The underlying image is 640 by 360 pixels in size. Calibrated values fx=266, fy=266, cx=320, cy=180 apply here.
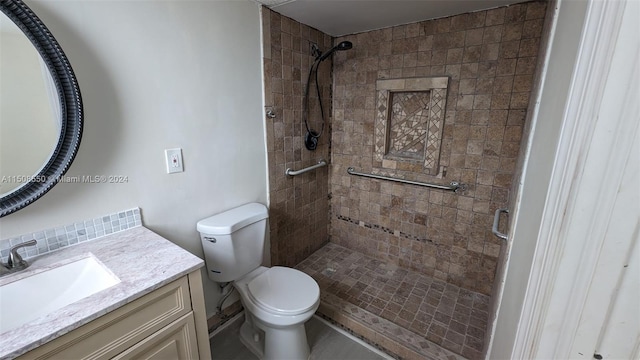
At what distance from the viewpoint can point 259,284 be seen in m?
1.54

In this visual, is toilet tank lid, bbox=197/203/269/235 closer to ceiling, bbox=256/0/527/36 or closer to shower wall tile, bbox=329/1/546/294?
shower wall tile, bbox=329/1/546/294

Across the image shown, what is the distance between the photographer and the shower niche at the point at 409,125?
195 cm

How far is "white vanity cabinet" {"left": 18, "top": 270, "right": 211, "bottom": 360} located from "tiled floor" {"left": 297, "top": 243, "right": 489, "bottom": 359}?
1.06 m

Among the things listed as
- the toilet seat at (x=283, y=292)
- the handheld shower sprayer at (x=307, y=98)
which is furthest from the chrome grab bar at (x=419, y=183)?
the toilet seat at (x=283, y=292)

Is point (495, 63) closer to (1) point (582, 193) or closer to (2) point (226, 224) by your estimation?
(1) point (582, 193)

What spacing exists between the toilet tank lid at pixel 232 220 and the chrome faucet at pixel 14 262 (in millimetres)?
662

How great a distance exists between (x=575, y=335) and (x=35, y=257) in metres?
1.60

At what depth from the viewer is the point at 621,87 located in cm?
37

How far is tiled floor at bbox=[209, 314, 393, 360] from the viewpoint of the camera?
1.61m

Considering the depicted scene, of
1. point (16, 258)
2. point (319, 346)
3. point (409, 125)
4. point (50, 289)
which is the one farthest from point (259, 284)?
point (409, 125)

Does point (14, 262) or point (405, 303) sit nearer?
point (14, 262)

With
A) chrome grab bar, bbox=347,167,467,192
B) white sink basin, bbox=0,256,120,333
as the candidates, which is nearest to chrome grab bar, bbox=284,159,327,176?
chrome grab bar, bbox=347,167,467,192

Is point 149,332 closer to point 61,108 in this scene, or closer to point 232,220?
point 232,220

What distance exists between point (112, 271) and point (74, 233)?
0.34 metres
